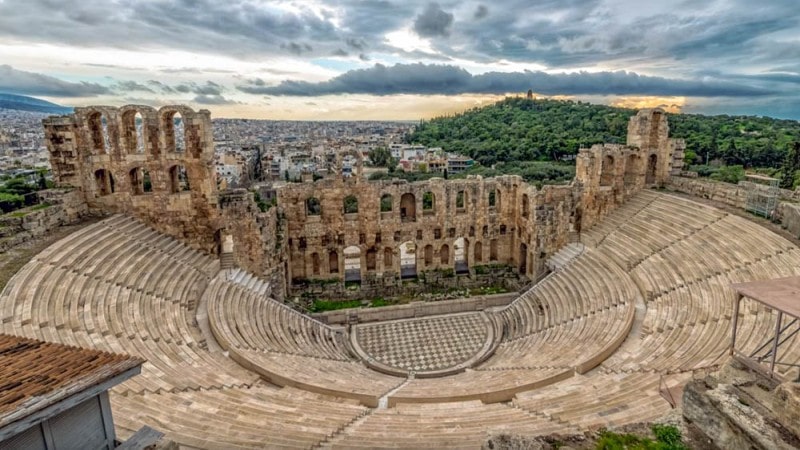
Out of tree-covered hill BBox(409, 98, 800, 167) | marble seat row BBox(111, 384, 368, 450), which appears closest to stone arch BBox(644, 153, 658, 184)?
marble seat row BBox(111, 384, 368, 450)

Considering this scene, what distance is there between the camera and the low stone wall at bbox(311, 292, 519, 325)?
23652mm

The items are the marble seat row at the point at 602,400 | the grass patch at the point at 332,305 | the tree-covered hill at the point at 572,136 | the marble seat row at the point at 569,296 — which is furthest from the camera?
the tree-covered hill at the point at 572,136

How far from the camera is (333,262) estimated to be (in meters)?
27.6

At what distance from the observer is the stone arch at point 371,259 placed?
90.2ft

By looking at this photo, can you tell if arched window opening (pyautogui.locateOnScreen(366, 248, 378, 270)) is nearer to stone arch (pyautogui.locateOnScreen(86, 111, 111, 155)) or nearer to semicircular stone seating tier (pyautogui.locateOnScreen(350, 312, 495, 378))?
semicircular stone seating tier (pyautogui.locateOnScreen(350, 312, 495, 378))

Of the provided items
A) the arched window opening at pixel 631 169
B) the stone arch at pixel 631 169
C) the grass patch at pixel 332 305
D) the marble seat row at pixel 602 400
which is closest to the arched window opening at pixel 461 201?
the grass patch at pixel 332 305

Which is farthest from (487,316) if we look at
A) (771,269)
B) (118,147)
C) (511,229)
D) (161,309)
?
(118,147)

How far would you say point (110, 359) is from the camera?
6.87m

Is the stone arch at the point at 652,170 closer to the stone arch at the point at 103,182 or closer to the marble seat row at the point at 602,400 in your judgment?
the marble seat row at the point at 602,400

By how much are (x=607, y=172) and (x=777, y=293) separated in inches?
789

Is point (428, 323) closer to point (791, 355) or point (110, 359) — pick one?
point (791, 355)

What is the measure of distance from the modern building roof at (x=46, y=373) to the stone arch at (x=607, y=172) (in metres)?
27.2

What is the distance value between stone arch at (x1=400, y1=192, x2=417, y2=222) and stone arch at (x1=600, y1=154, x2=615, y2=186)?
461 inches

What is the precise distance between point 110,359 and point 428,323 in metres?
18.0
